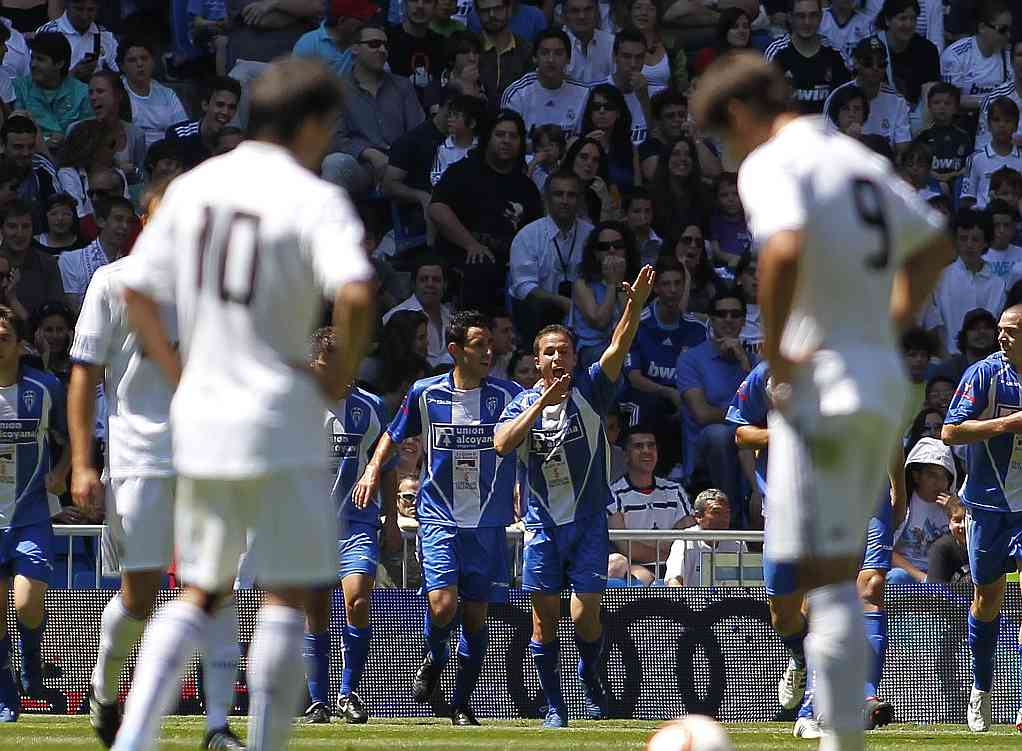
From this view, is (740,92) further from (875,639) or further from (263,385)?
(875,639)

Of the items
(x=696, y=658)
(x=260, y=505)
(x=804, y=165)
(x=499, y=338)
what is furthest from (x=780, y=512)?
(x=499, y=338)

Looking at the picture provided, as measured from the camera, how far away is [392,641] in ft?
42.0

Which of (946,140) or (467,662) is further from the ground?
(946,140)

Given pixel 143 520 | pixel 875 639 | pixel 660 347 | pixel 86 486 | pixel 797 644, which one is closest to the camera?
pixel 86 486

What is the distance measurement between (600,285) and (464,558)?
430cm

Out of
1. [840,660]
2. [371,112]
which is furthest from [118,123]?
[840,660]

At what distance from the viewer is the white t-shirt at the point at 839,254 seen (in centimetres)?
552

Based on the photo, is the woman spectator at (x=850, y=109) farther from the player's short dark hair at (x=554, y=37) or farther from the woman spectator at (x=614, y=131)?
the player's short dark hair at (x=554, y=37)

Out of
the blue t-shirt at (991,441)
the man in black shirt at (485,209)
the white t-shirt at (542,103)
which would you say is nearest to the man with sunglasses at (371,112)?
the man in black shirt at (485,209)

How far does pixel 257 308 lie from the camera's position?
538 centimetres

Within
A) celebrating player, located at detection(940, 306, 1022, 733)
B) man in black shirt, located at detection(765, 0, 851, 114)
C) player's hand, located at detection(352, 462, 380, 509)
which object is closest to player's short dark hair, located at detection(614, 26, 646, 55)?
man in black shirt, located at detection(765, 0, 851, 114)

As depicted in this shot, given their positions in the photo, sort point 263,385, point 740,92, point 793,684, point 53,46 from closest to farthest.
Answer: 1. point 263,385
2. point 740,92
3. point 793,684
4. point 53,46

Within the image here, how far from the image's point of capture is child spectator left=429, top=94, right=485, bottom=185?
16328mm

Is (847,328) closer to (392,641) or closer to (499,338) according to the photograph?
(392,641)
